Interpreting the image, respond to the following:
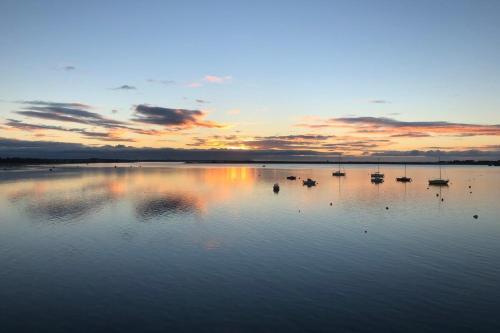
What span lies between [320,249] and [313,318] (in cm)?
1713

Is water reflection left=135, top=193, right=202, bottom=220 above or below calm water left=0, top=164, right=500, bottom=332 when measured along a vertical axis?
above

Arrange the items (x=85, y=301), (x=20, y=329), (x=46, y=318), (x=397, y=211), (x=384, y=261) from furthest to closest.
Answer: (x=397, y=211) < (x=384, y=261) < (x=85, y=301) < (x=46, y=318) < (x=20, y=329)

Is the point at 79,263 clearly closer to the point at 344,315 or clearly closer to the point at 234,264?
the point at 234,264

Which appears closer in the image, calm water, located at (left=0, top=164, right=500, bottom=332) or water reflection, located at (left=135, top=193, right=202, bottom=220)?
calm water, located at (left=0, top=164, right=500, bottom=332)

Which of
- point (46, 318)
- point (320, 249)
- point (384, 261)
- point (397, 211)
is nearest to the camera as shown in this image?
point (46, 318)

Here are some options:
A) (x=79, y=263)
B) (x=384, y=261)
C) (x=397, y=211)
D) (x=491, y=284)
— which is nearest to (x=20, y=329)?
(x=79, y=263)

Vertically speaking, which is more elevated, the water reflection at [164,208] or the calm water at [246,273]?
the water reflection at [164,208]

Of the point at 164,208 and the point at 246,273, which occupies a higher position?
the point at 164,208

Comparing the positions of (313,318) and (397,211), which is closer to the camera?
(313,318)

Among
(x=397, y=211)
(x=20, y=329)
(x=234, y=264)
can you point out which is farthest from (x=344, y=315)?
(x=397, y=211)

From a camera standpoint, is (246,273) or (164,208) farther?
(164,208)

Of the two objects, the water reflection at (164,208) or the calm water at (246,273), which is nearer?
the calm water at (246,273)

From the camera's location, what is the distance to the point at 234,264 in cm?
3222

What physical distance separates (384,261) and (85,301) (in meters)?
25.2
